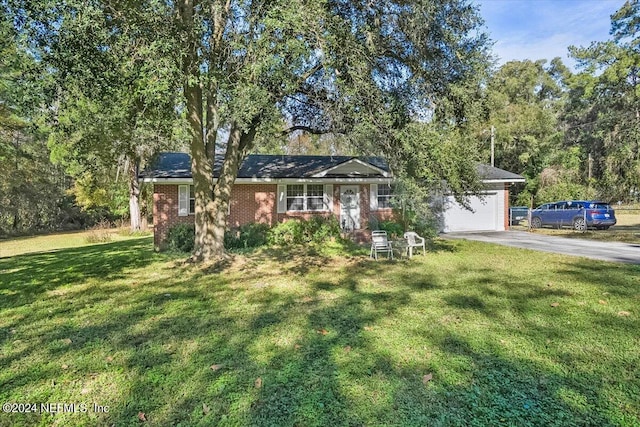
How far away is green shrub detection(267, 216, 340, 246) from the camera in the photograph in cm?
1478

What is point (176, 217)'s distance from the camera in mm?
14875

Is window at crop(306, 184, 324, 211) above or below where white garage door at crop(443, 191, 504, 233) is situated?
above

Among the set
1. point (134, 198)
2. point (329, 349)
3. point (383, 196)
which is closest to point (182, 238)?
point (383, 196)

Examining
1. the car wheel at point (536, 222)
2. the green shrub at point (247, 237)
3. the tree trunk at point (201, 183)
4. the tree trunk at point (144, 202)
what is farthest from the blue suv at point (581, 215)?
the tree trunk at point (144, 202)

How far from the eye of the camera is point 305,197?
16.9 metres

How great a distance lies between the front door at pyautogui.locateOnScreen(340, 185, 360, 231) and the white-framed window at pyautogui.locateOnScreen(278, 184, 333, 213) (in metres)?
0.65

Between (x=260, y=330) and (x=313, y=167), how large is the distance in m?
12.8

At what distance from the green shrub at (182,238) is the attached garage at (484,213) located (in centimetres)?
1251

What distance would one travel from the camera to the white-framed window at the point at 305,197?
647 inches

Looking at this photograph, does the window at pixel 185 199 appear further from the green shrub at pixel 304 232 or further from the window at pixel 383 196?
the window at pixel 383 196

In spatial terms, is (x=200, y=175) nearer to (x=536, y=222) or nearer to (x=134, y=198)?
(x=134, y=198)

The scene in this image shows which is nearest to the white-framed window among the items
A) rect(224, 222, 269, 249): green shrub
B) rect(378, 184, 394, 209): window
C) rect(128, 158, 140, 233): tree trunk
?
rect(224, 222, 269, 249): green shrub

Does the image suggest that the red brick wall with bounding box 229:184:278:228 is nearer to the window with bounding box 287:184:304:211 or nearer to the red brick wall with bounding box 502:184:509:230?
the window with bounding box 287:184:304:211

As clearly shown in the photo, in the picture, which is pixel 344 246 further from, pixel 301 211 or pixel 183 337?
pixel 183 337
